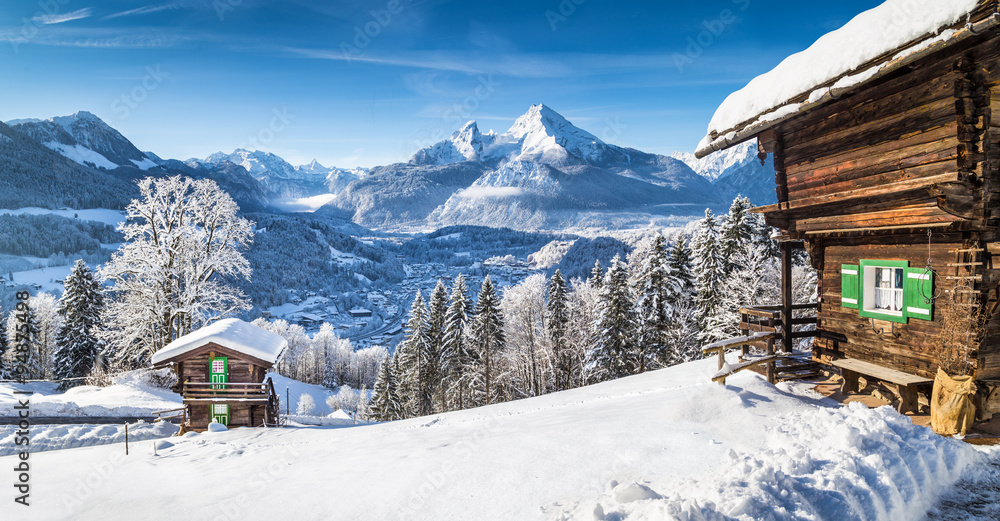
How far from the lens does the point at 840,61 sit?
27.9 ft

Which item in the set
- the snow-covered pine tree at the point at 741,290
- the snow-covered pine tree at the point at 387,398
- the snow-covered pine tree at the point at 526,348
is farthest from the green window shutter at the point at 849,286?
the snow-covered pine tree at the point at 387,398

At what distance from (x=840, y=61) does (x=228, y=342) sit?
66.5 feet

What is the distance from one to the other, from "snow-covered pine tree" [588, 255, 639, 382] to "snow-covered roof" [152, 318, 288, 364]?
20.1m

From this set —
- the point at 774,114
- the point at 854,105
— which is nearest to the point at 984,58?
the point at 854,105

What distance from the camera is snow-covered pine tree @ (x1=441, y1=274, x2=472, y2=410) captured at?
3703cm

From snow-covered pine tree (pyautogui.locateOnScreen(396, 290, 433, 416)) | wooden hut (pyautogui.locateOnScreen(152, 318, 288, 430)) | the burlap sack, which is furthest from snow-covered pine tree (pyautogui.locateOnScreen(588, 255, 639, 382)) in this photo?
the burlap sack

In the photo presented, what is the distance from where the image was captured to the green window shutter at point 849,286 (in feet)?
32.8

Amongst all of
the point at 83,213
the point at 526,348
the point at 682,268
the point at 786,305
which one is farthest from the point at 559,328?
the point at 83,213

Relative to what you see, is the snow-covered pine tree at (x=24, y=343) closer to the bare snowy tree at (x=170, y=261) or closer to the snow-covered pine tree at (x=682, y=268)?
the bare snowy tree at (x=170, y=261)

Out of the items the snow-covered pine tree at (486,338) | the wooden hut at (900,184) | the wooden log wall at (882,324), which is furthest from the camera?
the snow-covered pine tree at (486,338)

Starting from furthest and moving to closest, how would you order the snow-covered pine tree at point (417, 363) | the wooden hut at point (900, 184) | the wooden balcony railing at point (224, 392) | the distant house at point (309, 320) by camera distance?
1. the distant house at point (309, 320)
2. the snow-covered pine tree at point (417, 363)
3. the wooden balcony railing at point (224, 392)
4. the wooden hut at point (900, 184)

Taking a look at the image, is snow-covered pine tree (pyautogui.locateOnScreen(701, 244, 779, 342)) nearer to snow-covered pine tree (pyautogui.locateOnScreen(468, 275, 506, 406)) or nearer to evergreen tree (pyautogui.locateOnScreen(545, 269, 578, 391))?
evergreen tree (pyautogui.locateOnScreen(545, 269, 578, 391))

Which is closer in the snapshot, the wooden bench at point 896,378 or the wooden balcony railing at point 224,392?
the wooden bench at point 896,378

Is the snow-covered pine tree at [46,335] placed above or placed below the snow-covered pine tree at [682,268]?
below
